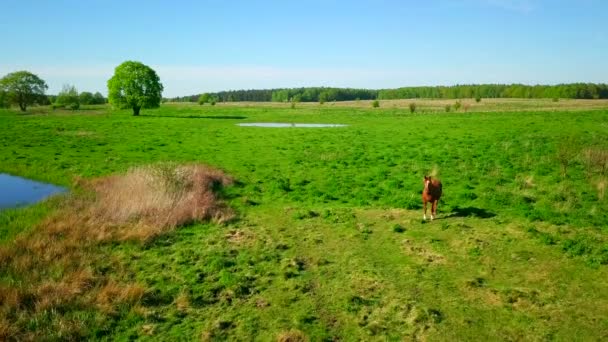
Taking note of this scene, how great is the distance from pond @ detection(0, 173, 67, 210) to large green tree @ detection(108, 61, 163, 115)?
55.9 metres

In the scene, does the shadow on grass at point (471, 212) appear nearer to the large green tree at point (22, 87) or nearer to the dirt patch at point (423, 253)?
the dirt patch at point (423, 253)

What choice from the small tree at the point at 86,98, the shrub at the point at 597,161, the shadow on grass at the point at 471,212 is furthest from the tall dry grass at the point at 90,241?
the small tree at the point at 86,98

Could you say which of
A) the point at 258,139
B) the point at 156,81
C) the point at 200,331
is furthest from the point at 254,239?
the point at 156,81

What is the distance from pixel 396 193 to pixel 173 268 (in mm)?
12726

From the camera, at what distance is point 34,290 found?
35.8 feet

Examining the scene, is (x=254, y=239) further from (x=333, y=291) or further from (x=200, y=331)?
(x=200, y=331)

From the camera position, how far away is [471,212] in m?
18.4

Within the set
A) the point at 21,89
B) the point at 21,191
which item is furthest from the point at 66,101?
the point at 21,191

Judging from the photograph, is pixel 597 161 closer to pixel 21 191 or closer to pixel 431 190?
pixel 431 190

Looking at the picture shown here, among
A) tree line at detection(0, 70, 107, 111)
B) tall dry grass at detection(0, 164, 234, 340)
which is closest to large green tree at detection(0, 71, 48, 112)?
tree line at detection(0, 70, 107, 111)

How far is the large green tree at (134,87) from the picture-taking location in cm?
7950

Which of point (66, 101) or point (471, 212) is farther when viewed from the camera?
point (66, 101)

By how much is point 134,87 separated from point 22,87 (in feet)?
117

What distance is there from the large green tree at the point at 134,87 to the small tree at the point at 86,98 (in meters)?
67.2
